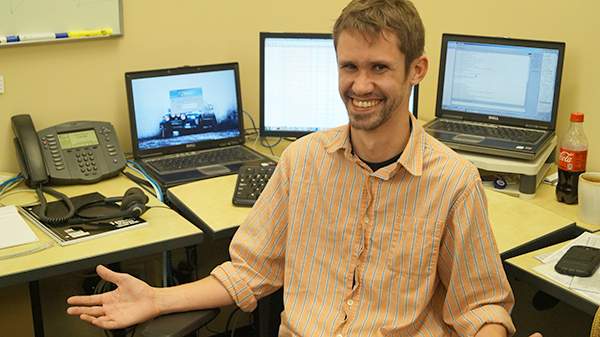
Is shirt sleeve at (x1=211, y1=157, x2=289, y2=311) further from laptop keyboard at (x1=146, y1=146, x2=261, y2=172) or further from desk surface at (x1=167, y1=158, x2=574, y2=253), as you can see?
laptop keyboard at (x1=146, y1=146, x2=261, y2=172)

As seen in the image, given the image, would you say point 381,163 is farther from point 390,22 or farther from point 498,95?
point 498,95

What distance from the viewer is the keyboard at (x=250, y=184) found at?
5.78ft

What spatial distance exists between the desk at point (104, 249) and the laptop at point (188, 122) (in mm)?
341

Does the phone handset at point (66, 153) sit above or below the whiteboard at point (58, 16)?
below

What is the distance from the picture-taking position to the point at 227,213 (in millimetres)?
1716

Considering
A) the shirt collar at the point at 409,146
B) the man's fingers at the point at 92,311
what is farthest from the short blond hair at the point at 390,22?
the man's fingers at the point at 92,311

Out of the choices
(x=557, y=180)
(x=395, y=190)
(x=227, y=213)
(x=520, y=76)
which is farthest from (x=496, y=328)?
(x=520, y=76)

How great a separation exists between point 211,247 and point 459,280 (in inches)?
54.3

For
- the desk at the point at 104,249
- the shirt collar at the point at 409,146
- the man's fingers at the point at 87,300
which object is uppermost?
the shirt collar at the point at 409,146

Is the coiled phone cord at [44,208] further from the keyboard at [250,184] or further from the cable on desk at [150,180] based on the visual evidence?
the keyboard at [250,184]

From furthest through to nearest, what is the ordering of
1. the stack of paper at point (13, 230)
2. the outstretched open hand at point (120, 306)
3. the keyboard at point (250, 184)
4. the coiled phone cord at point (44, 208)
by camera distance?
the keyboard at point (250, 184) < the coiled phone cord at point (44, 208) < the stack of paper at point (13, 230) < the outstretched open hand at point (120, 306)

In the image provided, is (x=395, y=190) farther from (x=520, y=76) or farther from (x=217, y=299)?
(x=520, y=76)

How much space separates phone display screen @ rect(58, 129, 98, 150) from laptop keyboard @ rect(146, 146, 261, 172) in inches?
8.0

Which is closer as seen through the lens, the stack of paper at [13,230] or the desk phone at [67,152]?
the stack of paper at [13,230]
